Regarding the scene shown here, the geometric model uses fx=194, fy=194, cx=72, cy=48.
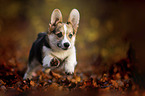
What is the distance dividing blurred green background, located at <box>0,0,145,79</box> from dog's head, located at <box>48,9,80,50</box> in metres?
0.19

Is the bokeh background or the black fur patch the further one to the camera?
the bokeh background

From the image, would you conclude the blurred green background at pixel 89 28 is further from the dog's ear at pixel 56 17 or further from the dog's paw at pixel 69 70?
the dog's paw at pixel 69 70

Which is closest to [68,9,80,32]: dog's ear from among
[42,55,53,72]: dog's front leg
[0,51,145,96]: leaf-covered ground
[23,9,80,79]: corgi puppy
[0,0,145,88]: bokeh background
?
[23,9,80,79]: corgi puppy

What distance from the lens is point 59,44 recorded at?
4.38 ft

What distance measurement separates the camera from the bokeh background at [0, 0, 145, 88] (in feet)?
5.56

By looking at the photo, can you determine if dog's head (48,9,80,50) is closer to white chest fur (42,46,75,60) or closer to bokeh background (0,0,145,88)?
white chest fur (42,46,75,60)

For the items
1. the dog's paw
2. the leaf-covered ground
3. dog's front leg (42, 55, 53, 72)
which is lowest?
the leaf-covered ground

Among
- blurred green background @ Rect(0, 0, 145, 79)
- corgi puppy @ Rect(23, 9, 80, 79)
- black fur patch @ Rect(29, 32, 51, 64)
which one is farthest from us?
blurred green background @ Rect(0, 0, 145, 79)

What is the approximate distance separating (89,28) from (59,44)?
620mm

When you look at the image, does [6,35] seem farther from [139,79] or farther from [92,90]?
[139,79]

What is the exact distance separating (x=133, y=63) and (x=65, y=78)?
0.66 meters

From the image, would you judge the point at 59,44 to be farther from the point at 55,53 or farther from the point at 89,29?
the point at 89,29

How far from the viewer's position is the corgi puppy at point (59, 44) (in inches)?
52.4

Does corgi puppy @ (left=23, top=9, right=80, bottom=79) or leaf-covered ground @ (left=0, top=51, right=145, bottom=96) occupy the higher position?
corgi puppy @ (left=23, top=9, right=80, bottom=79)
